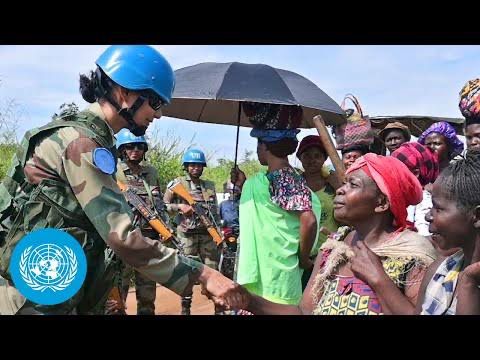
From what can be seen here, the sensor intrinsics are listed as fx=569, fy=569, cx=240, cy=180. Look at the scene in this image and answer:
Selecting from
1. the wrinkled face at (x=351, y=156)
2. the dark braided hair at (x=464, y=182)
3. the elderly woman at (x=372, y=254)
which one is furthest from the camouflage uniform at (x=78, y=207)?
the wrinkled face at (x=351, y=156)

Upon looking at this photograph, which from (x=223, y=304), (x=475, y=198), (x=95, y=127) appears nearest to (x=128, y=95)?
(x=95, y=127)

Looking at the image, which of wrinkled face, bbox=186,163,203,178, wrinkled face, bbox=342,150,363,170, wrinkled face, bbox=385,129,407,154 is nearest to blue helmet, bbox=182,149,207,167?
wrinkled face, bbox=186,163,203,178

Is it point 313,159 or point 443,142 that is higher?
point 443,142

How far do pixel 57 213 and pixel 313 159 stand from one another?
2705 mm

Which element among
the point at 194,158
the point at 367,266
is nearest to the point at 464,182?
the point at 367,266

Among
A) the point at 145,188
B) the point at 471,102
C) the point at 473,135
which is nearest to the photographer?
the point at 473,135

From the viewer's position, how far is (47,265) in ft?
8.18

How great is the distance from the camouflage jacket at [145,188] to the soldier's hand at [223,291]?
12.7 ft

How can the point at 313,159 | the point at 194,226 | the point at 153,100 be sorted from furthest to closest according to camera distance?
the point at 194,226
the point at 313,159
the point at 153,100

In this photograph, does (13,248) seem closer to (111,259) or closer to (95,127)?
(111,259)

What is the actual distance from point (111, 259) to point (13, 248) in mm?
457

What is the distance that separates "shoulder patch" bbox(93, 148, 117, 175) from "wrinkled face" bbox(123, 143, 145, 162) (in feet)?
13.9

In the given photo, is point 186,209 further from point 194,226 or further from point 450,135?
point 450,135
